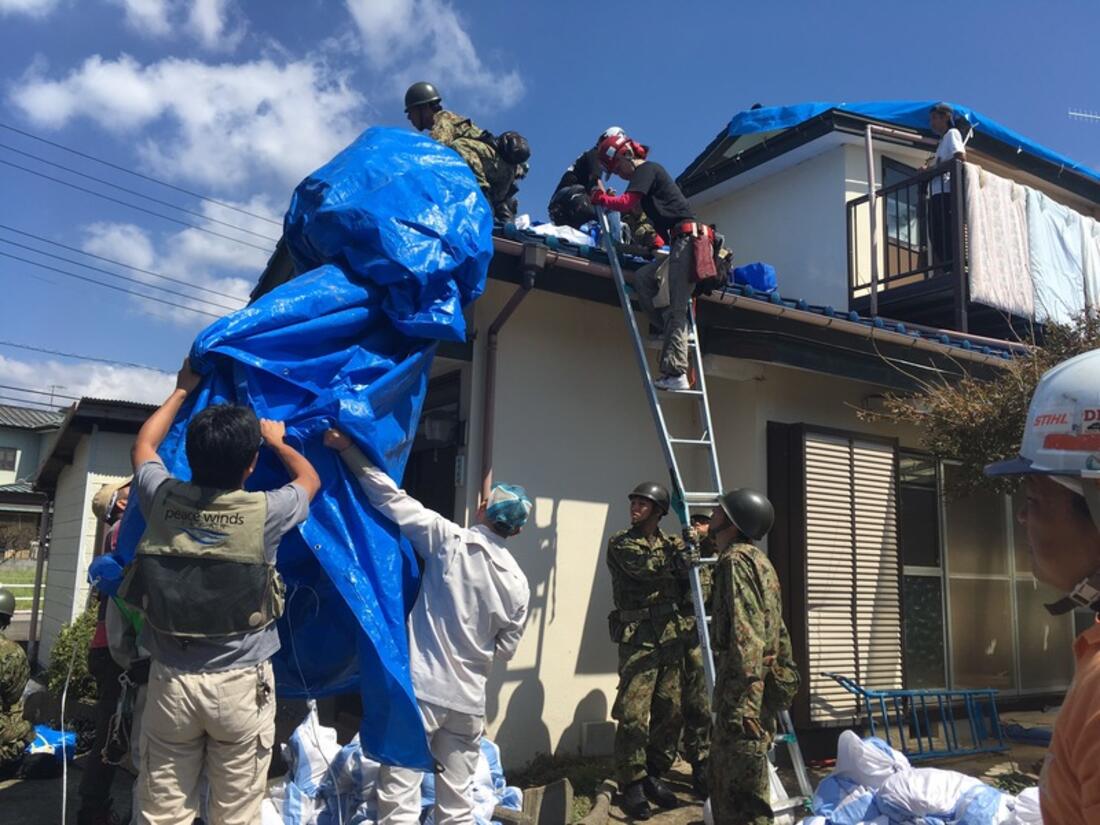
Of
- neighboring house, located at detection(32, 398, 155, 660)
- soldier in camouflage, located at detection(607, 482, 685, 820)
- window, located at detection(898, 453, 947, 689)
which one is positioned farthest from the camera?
neighboring house, located at detection(32, 398, 155, 660)

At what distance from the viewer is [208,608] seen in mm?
2514

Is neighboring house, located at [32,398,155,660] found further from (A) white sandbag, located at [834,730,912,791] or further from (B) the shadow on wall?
(A) white sandbag, located at [834,730,912,791]

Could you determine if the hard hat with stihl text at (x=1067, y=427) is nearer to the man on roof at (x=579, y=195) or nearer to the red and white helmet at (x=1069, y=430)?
the red and white helmet at (x=1069, y=430)

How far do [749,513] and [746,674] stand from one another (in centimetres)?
85

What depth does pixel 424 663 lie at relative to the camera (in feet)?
11.7

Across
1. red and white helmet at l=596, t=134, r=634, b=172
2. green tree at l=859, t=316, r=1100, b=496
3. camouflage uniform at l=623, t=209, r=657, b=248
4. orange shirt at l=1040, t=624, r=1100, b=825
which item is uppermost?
camouflage uniform at l=623, t=209, r=657, b=248

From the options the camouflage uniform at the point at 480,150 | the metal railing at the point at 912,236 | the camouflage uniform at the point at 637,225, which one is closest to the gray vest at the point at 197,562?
the camouflage uniform at the point at 480,150

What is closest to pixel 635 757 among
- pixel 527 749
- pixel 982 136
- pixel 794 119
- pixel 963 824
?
pixel 527 749

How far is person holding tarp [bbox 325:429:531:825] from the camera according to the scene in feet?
11.3

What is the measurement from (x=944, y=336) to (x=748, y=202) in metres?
4.76

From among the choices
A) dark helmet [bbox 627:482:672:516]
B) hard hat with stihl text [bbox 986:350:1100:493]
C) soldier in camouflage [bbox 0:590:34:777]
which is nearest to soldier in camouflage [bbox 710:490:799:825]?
dark helmet [bbox 627:482:672:516]

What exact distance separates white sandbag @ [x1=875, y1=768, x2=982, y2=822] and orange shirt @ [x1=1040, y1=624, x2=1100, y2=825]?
314 cm

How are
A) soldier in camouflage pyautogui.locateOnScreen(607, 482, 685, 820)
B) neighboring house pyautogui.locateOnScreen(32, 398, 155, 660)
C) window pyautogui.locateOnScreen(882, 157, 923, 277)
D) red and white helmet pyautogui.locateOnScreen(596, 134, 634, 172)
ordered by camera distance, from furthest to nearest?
window pyautogui.locateOnScreen(882, 157, 923, 277) → neighboring house pyautogui.locateOnScreen(32, 398, 155, 660) → red and white helmet pyautogui.locateOnScreen(596, 134, 634, 172) → soldier in camouflage pyautogui.locateOnScreen(607, 482, 685, 820)

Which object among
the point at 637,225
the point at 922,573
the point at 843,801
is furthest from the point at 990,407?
the point at 637,225
